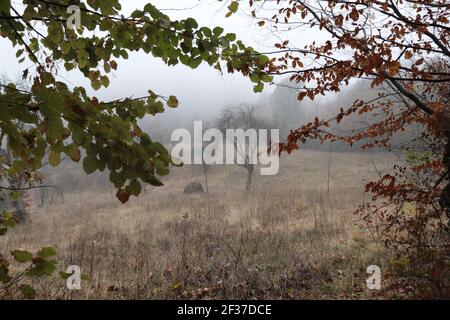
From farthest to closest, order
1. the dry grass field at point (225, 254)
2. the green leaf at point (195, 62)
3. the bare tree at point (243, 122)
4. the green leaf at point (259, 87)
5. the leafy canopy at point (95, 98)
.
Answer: the bare tree at point (243, 122) < the dry grass field at point (225, 254) < the green leaf at point (259, 87) < the green leaf at point (195, 62) < the leafy canopy at point (95, 98)

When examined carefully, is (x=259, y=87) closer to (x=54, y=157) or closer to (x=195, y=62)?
(x=195, y=62)

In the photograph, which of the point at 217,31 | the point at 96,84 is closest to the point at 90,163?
the point at 217,31

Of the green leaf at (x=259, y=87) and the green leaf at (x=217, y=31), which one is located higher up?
the green leaf at (x=217, y=31)

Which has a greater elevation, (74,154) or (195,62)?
(195,62)

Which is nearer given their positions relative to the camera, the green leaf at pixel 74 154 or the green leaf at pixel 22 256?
the green leaf at pixel 74 154

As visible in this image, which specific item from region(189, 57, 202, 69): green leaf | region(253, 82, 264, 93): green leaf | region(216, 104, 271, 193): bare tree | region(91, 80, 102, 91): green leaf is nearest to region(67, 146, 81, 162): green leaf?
region(189, 57, 202, 69): green leaf

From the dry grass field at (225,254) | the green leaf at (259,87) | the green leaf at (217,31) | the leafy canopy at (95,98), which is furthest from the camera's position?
the dry grass field at (225,254)

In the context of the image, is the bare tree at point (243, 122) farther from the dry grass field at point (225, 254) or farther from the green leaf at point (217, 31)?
the green leaf at point (217, 31)

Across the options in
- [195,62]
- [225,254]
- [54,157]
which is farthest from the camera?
[225,254]

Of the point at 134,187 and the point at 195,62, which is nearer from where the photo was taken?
the point at 134,187

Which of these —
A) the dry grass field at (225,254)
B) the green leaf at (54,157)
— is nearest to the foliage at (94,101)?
the green leaf at (54,157)

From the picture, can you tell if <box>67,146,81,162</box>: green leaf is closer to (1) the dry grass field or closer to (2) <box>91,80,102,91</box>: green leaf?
(2) <box>91,80,102,91</box>: green leaf
